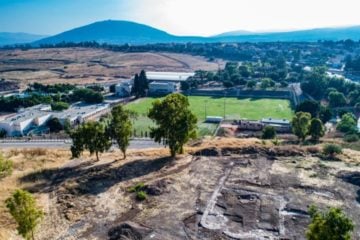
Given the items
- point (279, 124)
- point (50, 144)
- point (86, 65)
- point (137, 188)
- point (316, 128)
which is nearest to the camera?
point (137, 188)

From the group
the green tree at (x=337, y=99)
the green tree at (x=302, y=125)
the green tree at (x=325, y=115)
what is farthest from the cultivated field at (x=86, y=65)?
the green tree at (x=302, y=125)

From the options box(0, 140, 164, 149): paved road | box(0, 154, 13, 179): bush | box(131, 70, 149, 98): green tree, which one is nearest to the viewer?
box(0, 154, 13, 179): bush

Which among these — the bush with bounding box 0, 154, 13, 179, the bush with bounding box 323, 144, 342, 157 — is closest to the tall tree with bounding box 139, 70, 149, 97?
the bush with bounding box 323, 144, 342, 157

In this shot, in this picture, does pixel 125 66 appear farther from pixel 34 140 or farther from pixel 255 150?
pixel 255 150

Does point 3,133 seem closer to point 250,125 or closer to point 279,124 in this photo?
point 250,125

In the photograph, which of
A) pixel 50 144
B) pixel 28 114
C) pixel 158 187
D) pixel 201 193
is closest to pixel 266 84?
pixel 28 114

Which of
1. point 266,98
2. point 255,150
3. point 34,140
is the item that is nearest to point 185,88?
point 266,98

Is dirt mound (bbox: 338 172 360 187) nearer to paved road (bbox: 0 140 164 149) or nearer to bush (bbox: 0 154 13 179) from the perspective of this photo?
paved road (bbox: 0 140 164 149)
